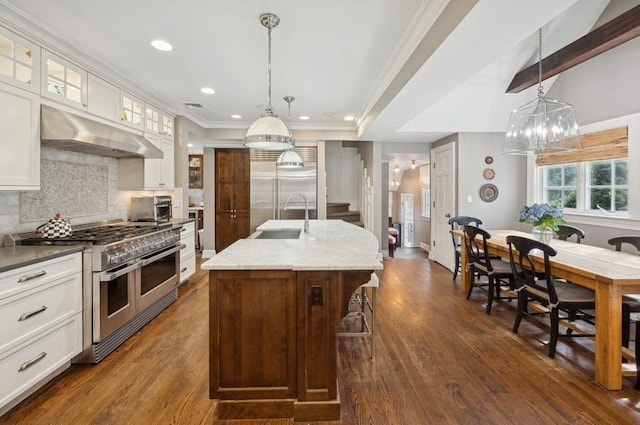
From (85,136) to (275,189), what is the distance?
12.6 ft

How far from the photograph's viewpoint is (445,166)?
5.71m

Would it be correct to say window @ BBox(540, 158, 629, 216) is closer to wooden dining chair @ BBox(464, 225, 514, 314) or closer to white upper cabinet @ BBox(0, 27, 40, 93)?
wooden dining chair @ BBox(464, 225, 514, 314)

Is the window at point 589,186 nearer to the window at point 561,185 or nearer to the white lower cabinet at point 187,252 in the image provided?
the window at point 561,185

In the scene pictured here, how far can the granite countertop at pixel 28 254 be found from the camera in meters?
1.82

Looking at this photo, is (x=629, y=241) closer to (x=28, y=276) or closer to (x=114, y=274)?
(x=114, y=274)

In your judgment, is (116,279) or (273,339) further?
Answer: (116,279)

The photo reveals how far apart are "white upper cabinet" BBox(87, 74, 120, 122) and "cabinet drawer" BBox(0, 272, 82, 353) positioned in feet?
5.53

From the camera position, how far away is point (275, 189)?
634 cm

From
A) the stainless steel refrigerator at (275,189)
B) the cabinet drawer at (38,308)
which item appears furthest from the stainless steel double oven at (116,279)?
the stainless steel refrigerator at (275,189)

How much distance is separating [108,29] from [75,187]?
1.53m

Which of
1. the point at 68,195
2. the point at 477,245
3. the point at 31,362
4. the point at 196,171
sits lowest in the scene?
the point at 31,362

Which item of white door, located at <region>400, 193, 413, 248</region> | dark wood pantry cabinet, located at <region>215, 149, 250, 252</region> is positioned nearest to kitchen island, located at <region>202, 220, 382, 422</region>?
dark wood pantry cabinet, located at <region>215, 149, 250, 252</region>

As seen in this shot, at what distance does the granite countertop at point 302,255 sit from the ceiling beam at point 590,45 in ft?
9.54

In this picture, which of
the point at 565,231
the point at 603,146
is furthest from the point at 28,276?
the point at 603,146
